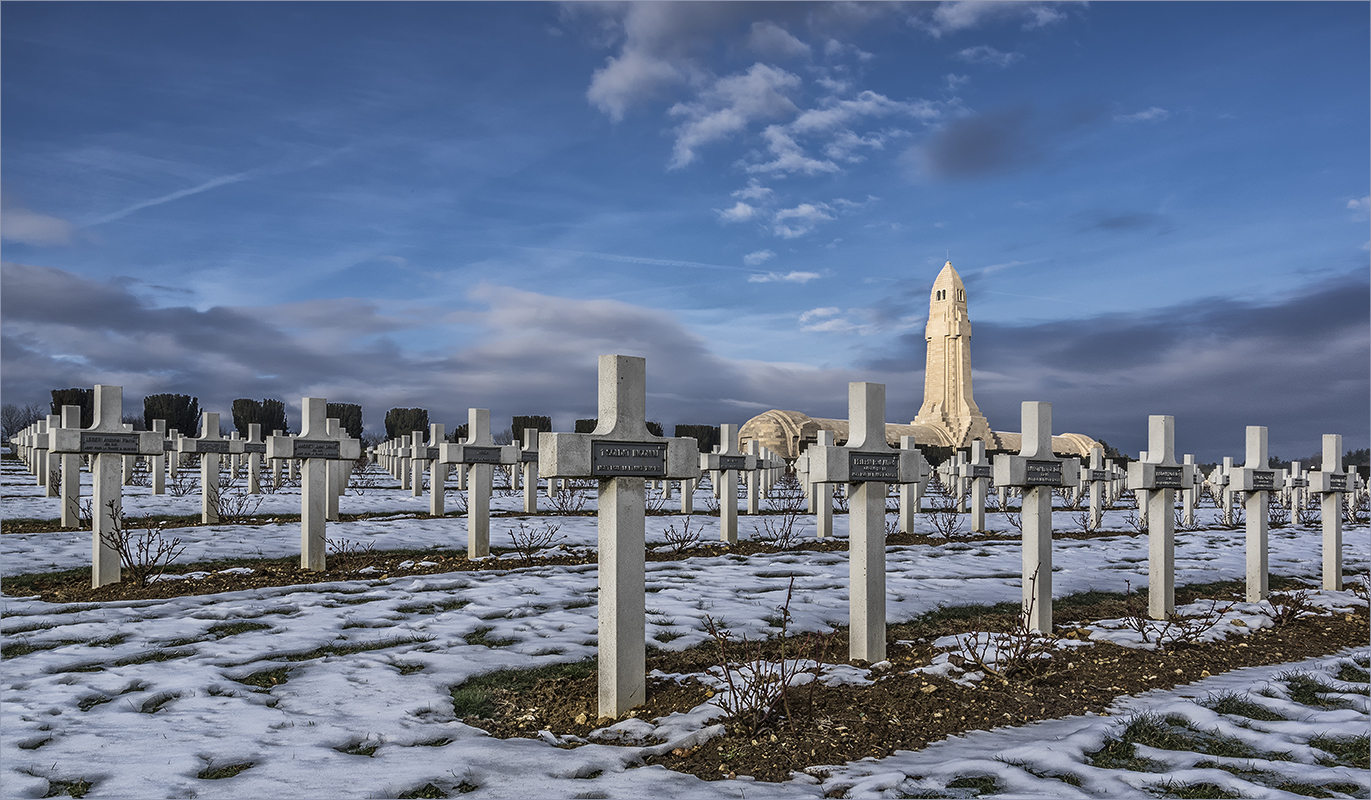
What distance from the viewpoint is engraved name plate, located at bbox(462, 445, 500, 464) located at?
12953 mm

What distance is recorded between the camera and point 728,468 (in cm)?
1644

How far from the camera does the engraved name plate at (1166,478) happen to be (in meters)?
9.42

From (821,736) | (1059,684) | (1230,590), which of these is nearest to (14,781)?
(821,736)

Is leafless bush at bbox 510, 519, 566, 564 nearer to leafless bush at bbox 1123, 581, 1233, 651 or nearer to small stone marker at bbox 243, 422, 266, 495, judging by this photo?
small stone marker at bbox 243, 422, 266, 495

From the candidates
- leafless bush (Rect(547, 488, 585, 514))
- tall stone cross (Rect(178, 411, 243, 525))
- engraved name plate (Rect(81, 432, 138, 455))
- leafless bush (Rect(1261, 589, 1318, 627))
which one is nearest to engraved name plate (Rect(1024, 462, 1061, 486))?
leafless bush (Rect(1261, 589, 1318, 627))

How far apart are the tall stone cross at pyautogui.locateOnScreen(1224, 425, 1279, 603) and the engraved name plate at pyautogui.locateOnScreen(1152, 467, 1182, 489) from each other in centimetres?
100

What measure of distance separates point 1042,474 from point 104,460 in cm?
1101

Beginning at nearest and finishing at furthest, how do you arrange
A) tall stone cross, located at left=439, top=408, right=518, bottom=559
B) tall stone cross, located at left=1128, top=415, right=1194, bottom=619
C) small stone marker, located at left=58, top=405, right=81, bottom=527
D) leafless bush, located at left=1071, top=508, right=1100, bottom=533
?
tall stone cross, located at left=1128, top=415, right=1194, bottom=619
tall stone cross, located at left=439, top=408, right=518, bottom=559
small stone marker, located at left=58, top=405, right=81, bottom=527
leafless bush, located at left=1071, top=508, right=1100, bottom=533

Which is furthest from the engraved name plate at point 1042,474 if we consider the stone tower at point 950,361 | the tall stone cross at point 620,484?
the stone tower at point 950,361

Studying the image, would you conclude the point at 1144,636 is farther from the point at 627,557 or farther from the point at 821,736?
the point at 627,557

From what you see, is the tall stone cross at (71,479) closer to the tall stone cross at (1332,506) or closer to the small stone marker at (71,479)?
the small stone marker at (71,479)

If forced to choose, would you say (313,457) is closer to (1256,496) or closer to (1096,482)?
(1256,496)

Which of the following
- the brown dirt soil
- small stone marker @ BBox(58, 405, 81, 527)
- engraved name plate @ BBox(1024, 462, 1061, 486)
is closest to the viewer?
the brown dirt soil

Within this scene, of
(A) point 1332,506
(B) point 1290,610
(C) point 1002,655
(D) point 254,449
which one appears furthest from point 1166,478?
(D) point 254,449
